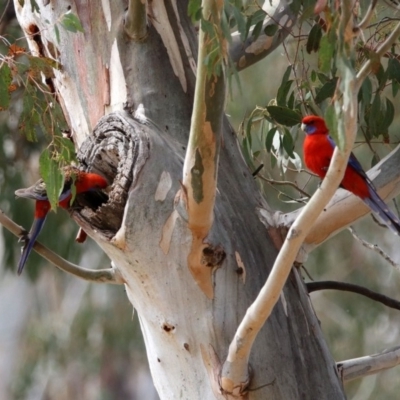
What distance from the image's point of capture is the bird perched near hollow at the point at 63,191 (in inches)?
77.8

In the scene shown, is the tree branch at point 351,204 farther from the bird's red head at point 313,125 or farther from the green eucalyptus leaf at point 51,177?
the green eucalyptus leaf at point 51,177

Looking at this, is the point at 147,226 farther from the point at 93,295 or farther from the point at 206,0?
the point at 93,295

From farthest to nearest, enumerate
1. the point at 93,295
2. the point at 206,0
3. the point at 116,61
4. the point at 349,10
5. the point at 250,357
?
the point at 93,295, the point at 116,61, the point at 250,357, the point at 206,0, the point at 349,10

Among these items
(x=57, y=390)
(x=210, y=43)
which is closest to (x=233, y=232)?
(x=210, y=43)

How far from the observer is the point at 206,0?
1.43 metres

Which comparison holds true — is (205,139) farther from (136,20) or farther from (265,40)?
(265,40)

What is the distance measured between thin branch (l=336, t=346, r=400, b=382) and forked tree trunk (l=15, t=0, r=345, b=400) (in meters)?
0.15

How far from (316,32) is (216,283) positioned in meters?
0.81

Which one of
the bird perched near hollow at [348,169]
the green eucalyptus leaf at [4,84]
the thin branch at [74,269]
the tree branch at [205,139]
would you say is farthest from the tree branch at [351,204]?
the green eucalyptus leaf at [4,84]

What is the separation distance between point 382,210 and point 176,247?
0.49 m

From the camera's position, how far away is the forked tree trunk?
185 cm

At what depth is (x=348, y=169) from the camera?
1877 millimetres

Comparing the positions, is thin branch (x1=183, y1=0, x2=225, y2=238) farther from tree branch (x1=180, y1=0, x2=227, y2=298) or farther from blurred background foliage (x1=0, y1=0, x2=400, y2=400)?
blurred background foliage (x1=0, y1=0, x2=400, y2=400)

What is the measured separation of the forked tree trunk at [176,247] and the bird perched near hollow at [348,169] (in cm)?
17
